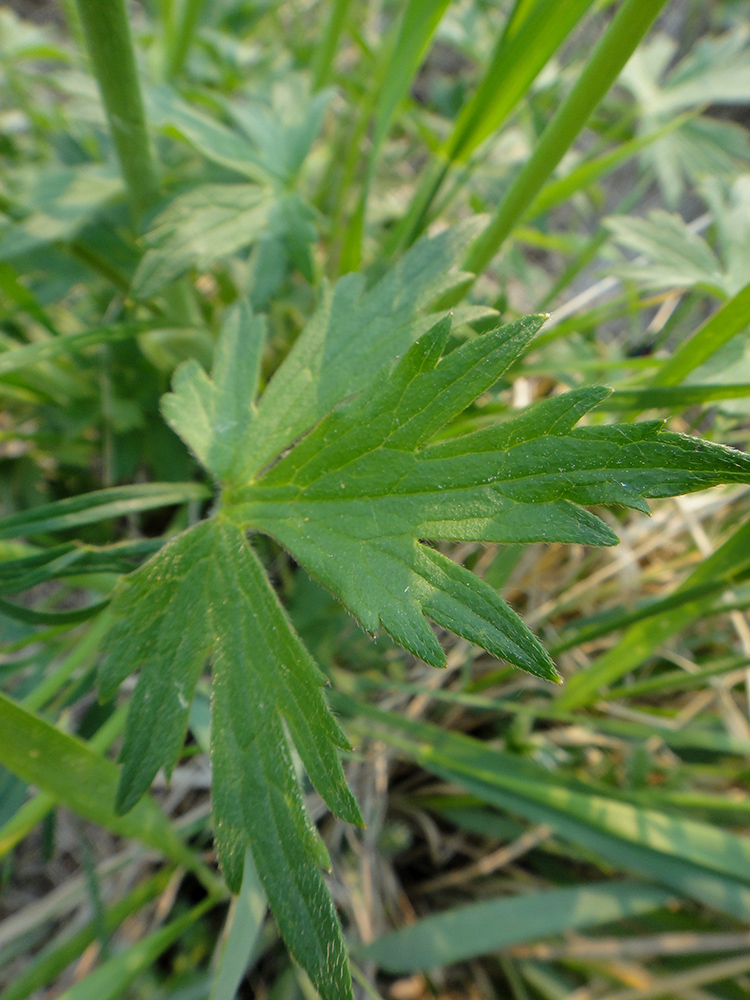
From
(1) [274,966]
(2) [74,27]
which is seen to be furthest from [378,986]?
(2) [74,27]

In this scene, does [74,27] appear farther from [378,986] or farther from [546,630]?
[378,986]

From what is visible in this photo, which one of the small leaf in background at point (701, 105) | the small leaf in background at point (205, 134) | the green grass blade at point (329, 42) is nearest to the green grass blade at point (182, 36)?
the green grass blade at point (329, 42)

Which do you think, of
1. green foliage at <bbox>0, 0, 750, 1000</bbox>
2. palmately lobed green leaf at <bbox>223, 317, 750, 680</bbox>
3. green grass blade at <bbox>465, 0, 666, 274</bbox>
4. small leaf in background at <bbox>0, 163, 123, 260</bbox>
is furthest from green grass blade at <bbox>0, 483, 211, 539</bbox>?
green grass blade at <bbox>465, 0, 666, 274</bbox>

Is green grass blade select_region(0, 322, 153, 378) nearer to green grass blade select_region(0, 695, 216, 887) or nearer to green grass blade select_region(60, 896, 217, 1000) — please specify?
green grass blade select_region(0, 695, 216, 887)

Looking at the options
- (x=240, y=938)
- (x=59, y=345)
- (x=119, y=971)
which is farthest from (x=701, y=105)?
(x=119, y=971)

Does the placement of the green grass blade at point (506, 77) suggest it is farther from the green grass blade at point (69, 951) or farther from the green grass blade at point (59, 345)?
the green grass blade at point (69, 951)
